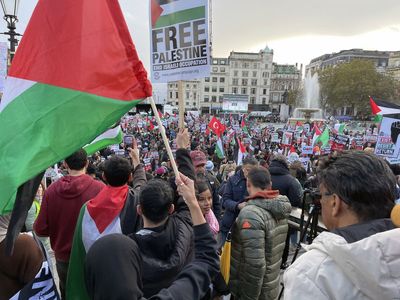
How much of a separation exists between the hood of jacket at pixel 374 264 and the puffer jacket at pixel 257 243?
1.52m

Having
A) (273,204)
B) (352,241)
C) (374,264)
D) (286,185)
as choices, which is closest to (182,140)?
(273,204)

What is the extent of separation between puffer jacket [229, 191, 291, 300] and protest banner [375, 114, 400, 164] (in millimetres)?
3930

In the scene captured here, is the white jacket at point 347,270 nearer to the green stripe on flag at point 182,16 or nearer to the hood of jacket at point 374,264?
the hood of jacket at point 374,264

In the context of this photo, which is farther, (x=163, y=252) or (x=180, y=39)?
(x=180, y=39)

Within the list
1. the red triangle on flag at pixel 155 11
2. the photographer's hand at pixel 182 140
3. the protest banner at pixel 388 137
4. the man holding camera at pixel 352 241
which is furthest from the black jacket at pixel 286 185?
the man holding camera at pixel 352 241

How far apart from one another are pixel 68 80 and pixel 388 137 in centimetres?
584

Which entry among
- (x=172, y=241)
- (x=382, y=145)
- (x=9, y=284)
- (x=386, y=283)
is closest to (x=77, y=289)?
(x=9, y=284)

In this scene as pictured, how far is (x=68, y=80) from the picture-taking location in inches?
74.8

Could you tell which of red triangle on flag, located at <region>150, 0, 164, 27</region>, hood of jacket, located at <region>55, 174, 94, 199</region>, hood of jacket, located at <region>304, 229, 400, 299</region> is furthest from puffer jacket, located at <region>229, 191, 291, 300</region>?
red triangle on flag, located at <region>150, 0, 164, 27</region>

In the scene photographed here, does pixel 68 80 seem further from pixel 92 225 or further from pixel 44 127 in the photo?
pixel 92 225

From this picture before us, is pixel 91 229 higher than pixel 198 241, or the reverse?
pixel 198 241

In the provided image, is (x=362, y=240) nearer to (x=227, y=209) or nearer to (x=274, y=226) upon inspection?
(x=274, y=226)

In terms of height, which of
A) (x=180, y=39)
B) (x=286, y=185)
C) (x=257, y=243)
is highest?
(x=180, y=39)

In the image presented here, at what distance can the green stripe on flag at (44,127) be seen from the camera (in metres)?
1.69
